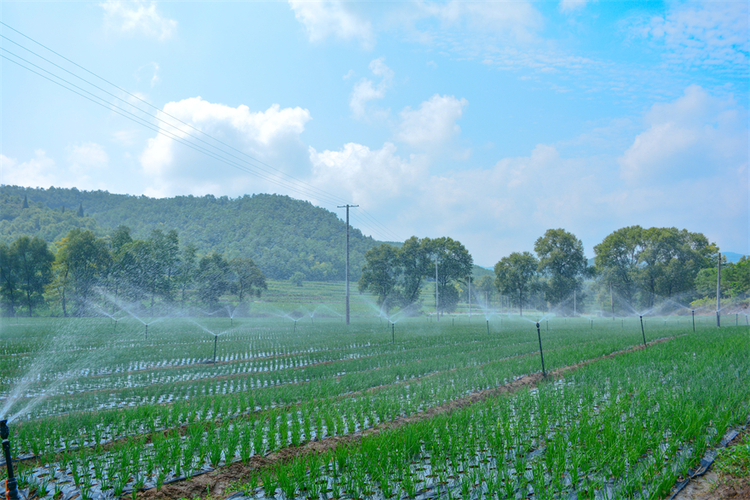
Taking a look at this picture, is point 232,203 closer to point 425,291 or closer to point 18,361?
point 425,291

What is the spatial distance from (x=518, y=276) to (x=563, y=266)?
7125 mm

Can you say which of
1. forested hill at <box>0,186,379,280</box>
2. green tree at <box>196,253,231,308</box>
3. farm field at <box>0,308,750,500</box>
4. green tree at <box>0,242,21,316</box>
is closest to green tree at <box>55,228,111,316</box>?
green tree at <box>0,242,21,316</box>

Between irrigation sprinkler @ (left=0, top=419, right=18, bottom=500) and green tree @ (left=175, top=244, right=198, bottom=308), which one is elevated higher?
green tree @ (left=175, top=244, right=198, bottom=308)

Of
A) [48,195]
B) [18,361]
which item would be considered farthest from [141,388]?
[48,195]

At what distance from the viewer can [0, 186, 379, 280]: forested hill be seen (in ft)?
267

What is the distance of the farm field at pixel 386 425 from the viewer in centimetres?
470

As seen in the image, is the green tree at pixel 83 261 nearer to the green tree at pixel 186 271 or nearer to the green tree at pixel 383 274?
the green tree at pixel 186 271

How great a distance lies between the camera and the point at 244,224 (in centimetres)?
9625

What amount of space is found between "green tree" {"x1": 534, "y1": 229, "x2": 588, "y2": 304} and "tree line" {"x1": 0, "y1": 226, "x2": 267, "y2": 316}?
148 feet

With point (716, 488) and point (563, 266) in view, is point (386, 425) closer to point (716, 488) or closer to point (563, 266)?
point (716, 488)

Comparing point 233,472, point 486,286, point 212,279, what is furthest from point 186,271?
point 486,286

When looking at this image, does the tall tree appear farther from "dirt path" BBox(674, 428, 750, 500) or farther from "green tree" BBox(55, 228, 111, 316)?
"dirt path" BBox(674, 428, 750, 500)

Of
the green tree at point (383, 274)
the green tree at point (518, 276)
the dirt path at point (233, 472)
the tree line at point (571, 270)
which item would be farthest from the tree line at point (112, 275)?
the dirt path at point (233, 472)

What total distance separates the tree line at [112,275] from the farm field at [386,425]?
35.4m
